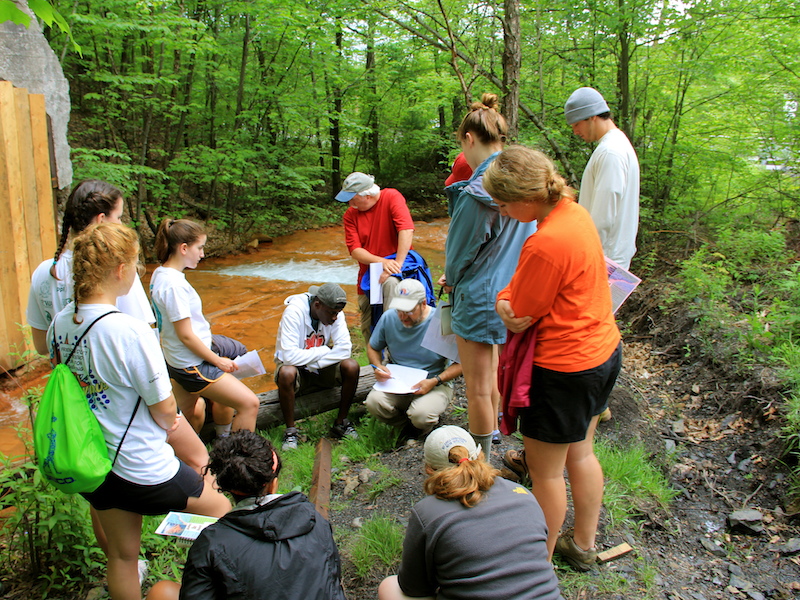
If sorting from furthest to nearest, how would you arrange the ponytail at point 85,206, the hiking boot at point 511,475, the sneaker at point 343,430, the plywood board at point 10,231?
the plywood board at point 10,231
the sneaker at point 343,430
the hiking boot at point 511,475
the ponytail at point 85,206

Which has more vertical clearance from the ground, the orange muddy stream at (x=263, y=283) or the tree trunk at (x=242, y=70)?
the tree trunk at (x=242, y=70)

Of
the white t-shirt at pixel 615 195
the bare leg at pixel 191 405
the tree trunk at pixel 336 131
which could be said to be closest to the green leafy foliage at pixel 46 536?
the bare leg at pixel 191 405

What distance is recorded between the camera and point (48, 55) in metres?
5.55

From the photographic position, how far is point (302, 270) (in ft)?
34.7

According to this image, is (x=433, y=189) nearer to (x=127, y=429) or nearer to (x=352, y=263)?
(x=352, y=263)

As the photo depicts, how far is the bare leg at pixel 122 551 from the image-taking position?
2082 millimetres

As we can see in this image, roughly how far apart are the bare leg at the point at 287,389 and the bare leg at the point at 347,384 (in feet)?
1.20

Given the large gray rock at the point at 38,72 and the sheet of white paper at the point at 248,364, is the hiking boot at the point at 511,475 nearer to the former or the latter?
the sheet of white paper at the point at 248,364

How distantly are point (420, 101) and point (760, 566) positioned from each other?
13.0 metres

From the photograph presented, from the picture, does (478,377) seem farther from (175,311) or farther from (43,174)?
(43,174)

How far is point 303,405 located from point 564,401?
2.68m

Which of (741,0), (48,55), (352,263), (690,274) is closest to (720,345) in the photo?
(690,274)

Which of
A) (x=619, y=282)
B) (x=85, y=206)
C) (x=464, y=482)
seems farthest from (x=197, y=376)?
(x=619, y=282)

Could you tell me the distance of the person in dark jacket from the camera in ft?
5.49
